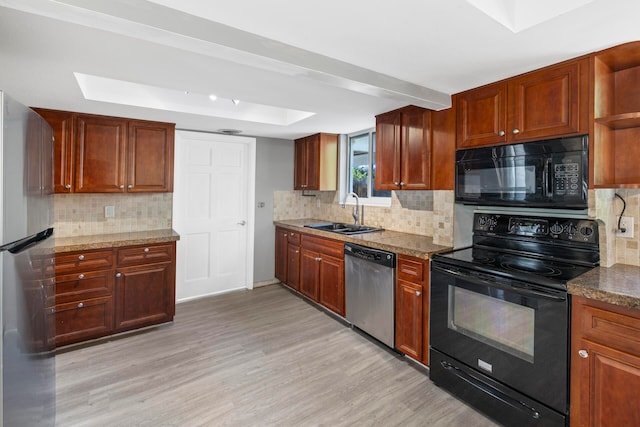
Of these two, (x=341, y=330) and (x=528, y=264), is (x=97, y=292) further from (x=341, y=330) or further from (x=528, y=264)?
(x=528, y=264)

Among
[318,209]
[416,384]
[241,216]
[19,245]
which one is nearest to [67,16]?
[19,245]

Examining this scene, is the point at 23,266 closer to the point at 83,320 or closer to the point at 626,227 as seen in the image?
the point at 83,320

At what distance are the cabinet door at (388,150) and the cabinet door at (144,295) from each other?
2.26 m

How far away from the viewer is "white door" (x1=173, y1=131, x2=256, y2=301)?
156 inches

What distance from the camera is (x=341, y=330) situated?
3.20 m

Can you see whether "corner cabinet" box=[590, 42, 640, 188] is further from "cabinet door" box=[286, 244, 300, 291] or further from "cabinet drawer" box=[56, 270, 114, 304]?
"cabinet drawer" box=[56, 270, 114, 304]

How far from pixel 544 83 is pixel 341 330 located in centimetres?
255

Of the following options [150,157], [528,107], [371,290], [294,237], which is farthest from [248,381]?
[528,107]

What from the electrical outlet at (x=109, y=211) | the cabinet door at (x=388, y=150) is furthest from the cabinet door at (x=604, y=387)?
the electrical outlet at (x=109, y=211)

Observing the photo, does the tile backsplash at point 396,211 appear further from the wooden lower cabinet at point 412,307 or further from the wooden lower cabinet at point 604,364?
the wooden lower cabinet at point 604,364

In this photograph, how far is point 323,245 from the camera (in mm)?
3506

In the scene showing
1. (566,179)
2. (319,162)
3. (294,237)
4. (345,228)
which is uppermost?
(319,162)

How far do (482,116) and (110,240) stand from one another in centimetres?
321

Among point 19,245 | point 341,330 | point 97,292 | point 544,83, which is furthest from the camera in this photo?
point 341,330
